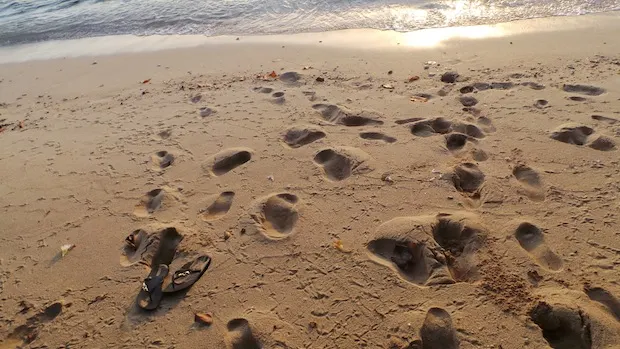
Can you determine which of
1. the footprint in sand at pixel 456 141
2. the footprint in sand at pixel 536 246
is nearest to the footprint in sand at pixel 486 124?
the footprint in sand at pixel 456 141

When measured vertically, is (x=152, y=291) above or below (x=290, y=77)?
below

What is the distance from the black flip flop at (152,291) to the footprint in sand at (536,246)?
180 centimetres

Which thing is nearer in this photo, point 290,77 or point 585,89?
point 585,89

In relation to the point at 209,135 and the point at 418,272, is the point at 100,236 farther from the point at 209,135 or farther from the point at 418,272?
the point at 418,272

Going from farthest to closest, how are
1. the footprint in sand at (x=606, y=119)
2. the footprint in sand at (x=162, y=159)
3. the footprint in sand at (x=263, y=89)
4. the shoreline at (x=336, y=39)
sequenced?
the shoreline at (x=336, y=39)
the footprint in sand at (x=263, y=89)
the footprint in sand at (x=162, y=159)
the footprint in sand at (x=606, y=119)

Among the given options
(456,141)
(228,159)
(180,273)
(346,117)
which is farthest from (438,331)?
(346,117)

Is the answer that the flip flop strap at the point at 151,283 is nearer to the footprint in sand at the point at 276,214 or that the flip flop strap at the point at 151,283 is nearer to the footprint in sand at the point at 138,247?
the footprint in sand at the point at 138,247

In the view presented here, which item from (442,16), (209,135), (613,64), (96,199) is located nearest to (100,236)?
(96,199)

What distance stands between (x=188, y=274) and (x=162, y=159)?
1.29 m

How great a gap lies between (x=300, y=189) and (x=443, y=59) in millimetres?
2543

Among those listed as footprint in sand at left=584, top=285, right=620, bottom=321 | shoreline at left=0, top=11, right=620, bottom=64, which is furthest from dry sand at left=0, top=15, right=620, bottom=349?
shoreline at left=0, top=11, right=620, bottom=64

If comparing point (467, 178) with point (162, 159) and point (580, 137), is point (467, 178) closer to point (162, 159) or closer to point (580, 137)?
point (580, 137)

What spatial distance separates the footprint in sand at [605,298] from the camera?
1.82 meters

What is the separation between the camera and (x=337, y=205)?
2516 millimetres
